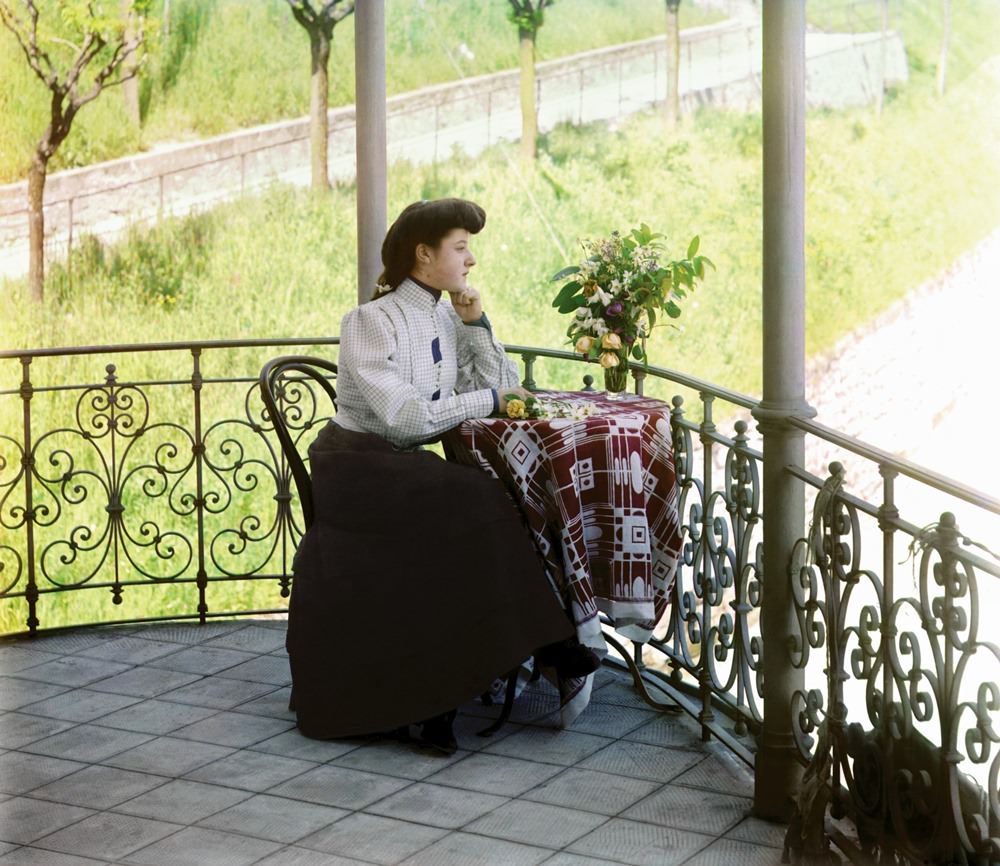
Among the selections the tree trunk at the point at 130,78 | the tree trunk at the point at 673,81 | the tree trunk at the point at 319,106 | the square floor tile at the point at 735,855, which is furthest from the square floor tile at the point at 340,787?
the tree trunk at the point at 673,81

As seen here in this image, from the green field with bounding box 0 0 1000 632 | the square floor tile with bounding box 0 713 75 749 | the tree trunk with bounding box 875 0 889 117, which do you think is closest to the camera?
the square floor tile with bounding box 0 713 75 749

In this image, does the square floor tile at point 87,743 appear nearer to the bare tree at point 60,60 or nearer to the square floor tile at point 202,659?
the square floor tile at point 202,659

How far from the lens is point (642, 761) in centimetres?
366

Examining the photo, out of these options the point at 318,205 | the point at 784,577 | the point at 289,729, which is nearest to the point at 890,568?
the point at 784,577

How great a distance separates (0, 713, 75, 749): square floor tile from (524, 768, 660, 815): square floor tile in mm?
1418

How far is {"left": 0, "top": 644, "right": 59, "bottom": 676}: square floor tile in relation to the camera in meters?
4.51

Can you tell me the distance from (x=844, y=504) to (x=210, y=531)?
11.3m

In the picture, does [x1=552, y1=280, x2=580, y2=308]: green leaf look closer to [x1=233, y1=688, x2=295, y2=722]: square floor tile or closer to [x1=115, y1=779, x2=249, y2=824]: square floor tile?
[x1=233, y1=688, x2=295, y2=722]: square floor tile

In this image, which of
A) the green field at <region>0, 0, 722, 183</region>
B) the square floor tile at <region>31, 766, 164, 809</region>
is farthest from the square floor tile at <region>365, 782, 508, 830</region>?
the green field at <region>0, 0, 722, 183</region>

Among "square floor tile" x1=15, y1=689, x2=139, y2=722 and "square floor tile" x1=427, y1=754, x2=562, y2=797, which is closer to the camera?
"square floor tile" x1=427, y1=754, x2=562, y2=797

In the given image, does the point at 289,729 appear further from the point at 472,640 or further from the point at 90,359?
the point at 90,359

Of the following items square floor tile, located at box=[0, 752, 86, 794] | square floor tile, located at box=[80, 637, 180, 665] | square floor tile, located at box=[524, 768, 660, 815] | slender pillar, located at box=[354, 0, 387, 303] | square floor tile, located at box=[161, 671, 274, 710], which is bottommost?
square floor tile, located at box=[524, 768, 660, 815]

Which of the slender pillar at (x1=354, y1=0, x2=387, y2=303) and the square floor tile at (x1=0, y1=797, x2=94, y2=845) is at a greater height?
the slender pillar at (x1=354, y1=0, x2=387, y2=303)

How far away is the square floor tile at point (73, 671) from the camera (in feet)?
14.4
